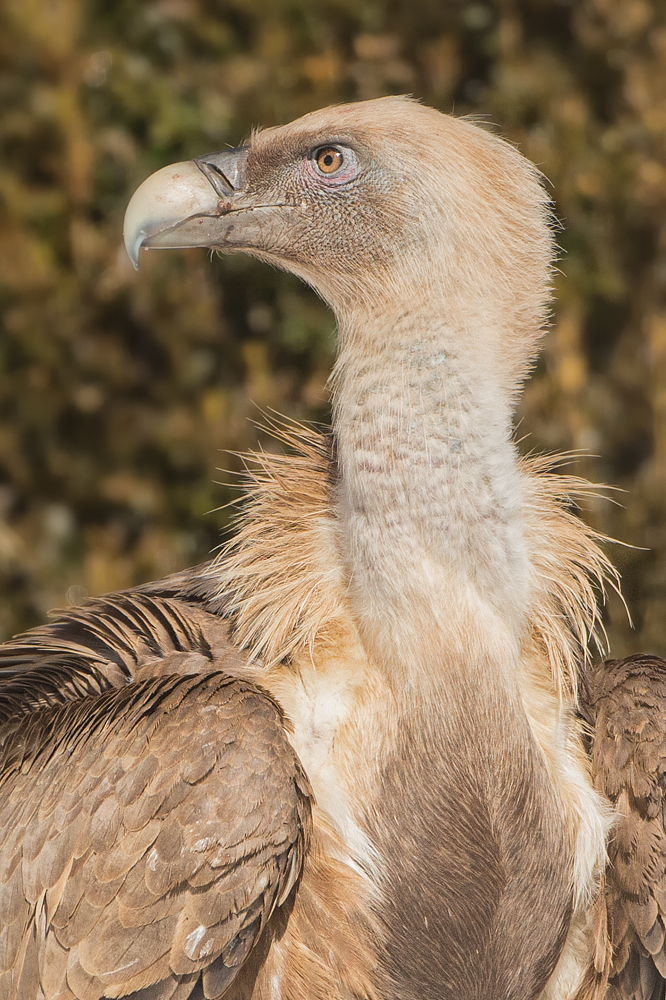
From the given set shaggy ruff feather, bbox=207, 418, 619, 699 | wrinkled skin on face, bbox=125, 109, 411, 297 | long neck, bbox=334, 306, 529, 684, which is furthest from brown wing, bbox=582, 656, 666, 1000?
wrinkled skin on face, bbox=125, 109, 411, 297

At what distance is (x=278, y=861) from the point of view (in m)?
2.19

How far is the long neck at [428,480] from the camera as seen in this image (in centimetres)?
222

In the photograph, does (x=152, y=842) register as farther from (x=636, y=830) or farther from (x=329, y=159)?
(x=329, y=159)

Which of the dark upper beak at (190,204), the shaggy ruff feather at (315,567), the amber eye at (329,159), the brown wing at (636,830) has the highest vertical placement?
the amber eye at (329,159)

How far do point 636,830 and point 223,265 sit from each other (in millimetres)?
2541

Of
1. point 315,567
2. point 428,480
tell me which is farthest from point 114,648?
point 428,480

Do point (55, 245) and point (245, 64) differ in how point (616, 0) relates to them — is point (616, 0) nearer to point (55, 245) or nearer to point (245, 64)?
Result: point (245, 64)

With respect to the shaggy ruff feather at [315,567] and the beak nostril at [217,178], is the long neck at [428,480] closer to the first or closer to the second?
the shaggy ruff feather at [315,567]

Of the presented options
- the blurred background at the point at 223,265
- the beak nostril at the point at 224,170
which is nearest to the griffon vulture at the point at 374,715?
the beak nostril at the point at 224,170

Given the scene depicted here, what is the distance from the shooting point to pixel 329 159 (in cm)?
242

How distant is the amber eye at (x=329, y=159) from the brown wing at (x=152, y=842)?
3.24ft

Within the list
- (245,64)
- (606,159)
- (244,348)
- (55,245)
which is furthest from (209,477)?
(606,159)

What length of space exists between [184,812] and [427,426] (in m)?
0.79

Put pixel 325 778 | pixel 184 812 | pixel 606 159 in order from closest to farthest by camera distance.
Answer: pixel 184 812, pixel 325 778, pixel 606 159
